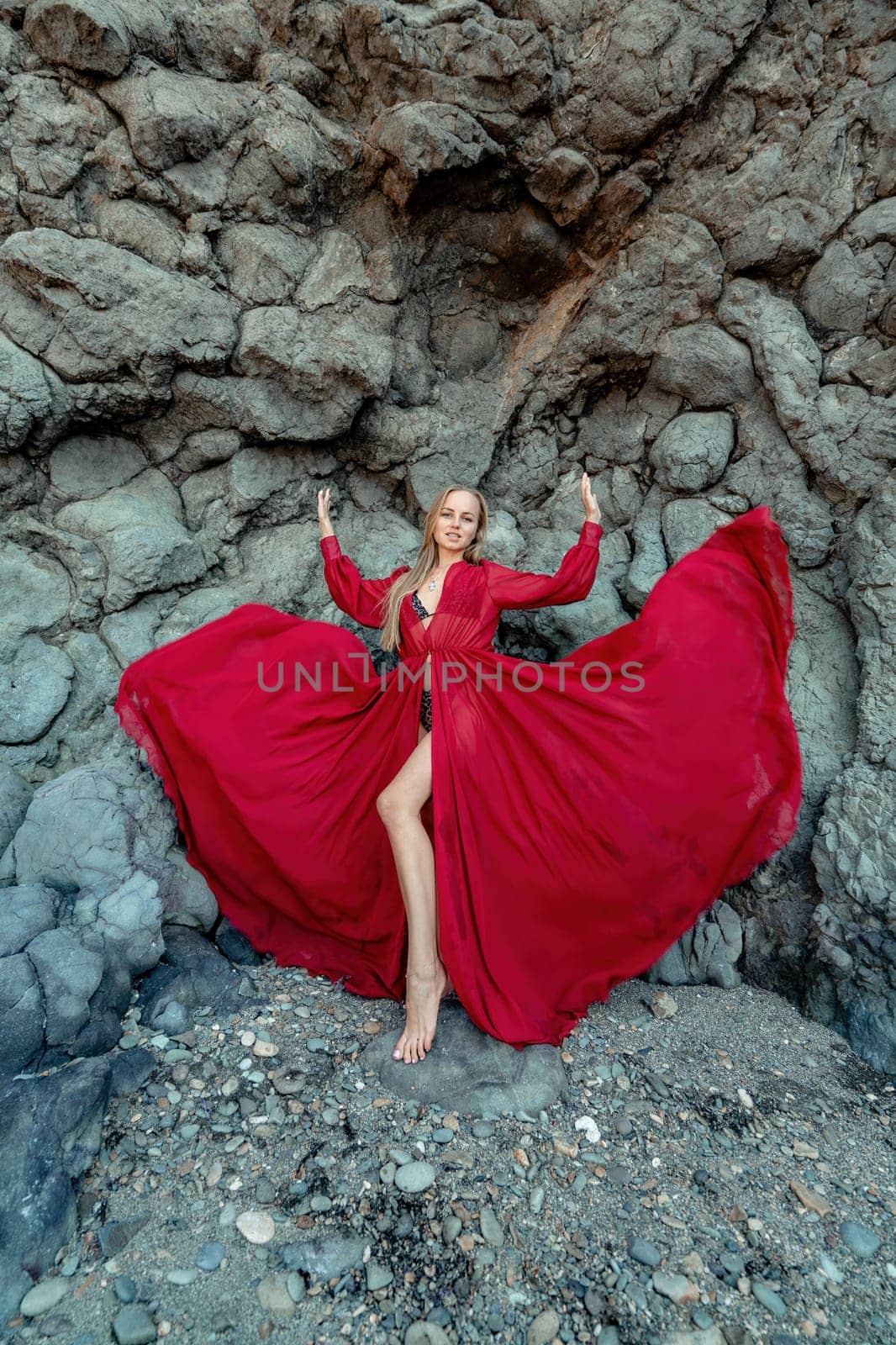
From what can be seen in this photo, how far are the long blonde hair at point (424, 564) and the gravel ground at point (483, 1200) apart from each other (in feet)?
5.09

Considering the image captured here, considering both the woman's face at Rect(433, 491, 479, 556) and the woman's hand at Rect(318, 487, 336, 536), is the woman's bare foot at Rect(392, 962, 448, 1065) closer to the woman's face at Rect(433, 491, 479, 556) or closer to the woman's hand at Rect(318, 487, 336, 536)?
the woman's face at Rect(433, 491, 479, 556)

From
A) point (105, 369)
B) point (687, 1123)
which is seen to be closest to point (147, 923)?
point (687, 1123)

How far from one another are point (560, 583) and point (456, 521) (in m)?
0.57

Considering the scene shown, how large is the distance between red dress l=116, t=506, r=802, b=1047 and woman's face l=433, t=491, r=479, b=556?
14 cm

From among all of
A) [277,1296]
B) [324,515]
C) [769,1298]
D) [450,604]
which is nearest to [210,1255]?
[277,1296]

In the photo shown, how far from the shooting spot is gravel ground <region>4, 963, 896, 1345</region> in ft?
4.83

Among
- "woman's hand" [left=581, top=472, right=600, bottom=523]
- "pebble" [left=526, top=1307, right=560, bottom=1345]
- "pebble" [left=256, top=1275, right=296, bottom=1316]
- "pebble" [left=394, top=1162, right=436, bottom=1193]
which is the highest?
"woman's hand" [left=581, top=472, right=600, bottom=523]

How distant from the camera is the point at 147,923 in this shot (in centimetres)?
245

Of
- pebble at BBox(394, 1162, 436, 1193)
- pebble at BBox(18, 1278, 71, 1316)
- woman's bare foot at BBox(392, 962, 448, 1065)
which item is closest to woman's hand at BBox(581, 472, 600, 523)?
woman's bare foot at BBox(392, 962, 448, 1065)

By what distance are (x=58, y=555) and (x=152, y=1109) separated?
8.19ft

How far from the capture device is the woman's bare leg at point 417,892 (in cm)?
225

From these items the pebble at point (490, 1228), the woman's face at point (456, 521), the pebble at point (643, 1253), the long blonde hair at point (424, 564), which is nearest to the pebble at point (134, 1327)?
the pebble at point (490, 1228)

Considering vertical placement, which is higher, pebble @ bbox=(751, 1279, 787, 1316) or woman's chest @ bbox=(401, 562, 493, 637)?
woman's chest @ bbox=(401, 562, 493, 637)

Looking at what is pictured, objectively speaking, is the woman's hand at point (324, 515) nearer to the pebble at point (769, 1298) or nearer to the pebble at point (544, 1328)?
the pebble at point (544, 1328)
